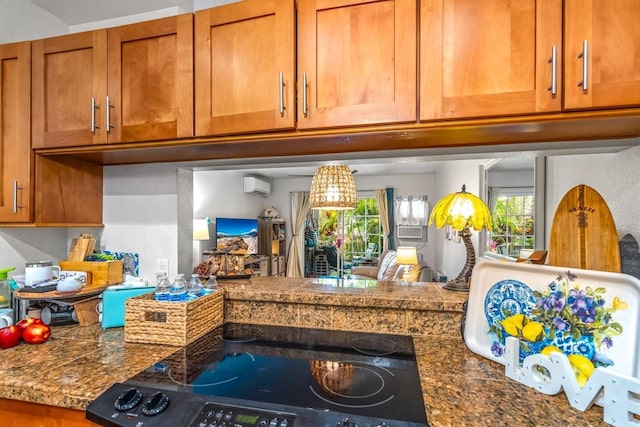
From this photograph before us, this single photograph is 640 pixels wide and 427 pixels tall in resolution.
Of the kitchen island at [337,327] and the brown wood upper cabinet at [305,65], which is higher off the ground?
the brown wood upper cabinet at [305,65]

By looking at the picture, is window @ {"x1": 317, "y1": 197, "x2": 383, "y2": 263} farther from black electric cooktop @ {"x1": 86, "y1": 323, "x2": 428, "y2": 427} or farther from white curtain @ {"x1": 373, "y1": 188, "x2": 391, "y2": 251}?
black electric cooktop @ {"x1": 86, "y1": 323, "x2": 428, "y2": 427}

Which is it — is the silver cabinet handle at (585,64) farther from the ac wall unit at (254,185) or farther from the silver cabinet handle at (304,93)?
the ac wall unit at (254,185)

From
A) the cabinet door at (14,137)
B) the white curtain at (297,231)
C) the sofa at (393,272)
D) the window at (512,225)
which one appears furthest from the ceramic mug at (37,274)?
the white curtain at (297,231)

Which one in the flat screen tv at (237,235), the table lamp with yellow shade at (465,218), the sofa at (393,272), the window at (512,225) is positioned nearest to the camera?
the table lamp with yellow shade at (465,218)

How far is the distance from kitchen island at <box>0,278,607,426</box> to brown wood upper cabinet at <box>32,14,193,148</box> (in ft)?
2.42

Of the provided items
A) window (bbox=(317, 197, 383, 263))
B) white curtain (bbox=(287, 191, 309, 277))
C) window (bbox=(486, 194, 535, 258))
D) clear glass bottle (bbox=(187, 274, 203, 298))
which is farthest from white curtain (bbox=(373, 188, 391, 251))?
clear glass bottle (bbox=(187, 274, 203, 298))

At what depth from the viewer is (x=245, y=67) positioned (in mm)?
1059

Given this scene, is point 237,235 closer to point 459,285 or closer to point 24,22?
point 24,22

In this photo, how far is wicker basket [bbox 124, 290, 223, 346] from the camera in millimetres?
1093

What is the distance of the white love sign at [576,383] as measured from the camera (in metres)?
0.66

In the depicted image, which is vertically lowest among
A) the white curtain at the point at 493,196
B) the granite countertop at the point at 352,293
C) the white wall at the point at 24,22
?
the granite countertop at the point at 352,293

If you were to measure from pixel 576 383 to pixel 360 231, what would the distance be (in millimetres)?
5867

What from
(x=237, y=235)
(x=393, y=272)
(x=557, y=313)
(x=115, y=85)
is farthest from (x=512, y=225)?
(x=237, y=235)

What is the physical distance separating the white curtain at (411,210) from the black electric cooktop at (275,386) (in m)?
5.19
